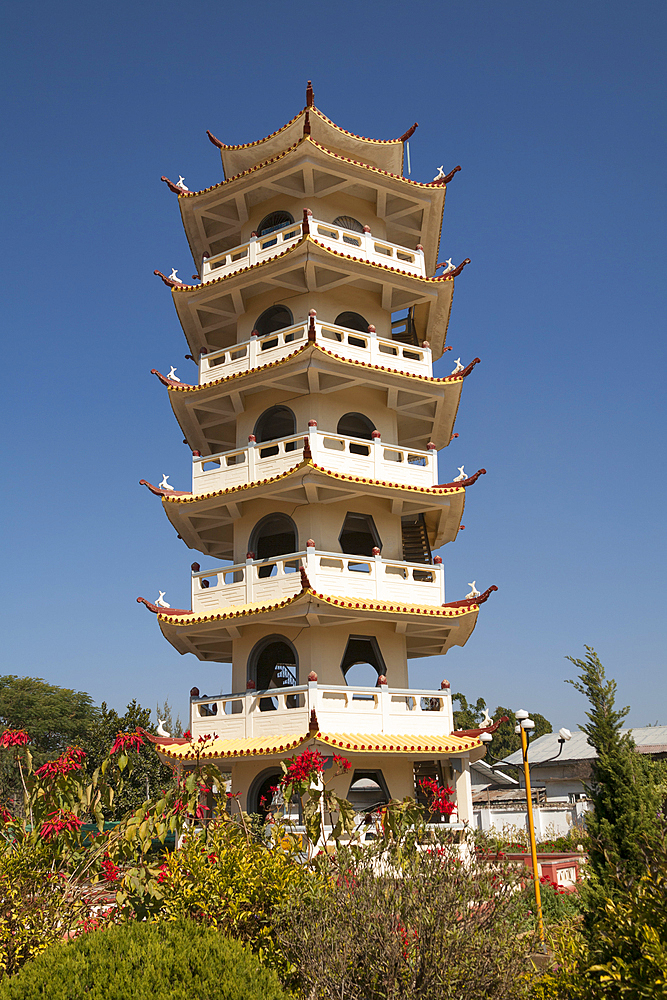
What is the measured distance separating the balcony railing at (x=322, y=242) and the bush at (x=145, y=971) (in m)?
18.2

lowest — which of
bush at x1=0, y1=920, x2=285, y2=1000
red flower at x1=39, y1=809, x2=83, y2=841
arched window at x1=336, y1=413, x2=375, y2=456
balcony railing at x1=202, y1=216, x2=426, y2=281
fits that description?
bush at x1=0, y1=920, x2=285, y2=1000

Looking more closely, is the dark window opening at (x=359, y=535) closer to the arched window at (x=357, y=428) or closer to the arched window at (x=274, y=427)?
the arched window at (x=357, y=428)

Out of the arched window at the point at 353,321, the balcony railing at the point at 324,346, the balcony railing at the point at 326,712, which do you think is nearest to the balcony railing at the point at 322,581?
the balcony railing at the point at 326,712

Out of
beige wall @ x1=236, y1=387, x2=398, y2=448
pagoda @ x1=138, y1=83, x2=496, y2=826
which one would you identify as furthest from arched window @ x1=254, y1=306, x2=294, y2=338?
beige wall @ x1=236, y1=387, x2=398, y2=448

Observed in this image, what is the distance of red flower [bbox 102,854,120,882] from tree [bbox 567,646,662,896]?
7.86 metres

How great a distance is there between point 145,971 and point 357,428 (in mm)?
16955

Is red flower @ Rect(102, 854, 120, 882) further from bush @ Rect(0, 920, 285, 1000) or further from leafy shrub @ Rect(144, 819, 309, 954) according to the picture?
bush @ Rect(0, 920, 285, 1000)

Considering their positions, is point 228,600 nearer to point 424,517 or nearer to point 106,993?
point 424,517

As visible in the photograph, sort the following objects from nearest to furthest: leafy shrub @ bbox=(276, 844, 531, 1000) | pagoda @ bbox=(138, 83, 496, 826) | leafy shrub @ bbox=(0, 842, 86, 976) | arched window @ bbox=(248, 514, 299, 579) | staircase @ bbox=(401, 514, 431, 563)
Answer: leafy shrub @ bbox=(276, 844, 531, 1000) < leafy shrub @ bbox=(0, 842, 86, 976) < pagoda @ bbox=(138, 83, 496, 826) < arched window @ bbox=(248, 514, 299, 579) < staircase @ bbox=(401, 514, 431, 563)

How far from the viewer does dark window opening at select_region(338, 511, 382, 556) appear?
20.9 m

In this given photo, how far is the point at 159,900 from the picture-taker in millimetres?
9391

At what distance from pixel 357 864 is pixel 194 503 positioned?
13362 millimetres

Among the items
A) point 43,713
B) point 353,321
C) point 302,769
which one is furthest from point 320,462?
point 43,713

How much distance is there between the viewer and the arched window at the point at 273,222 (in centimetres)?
2439
